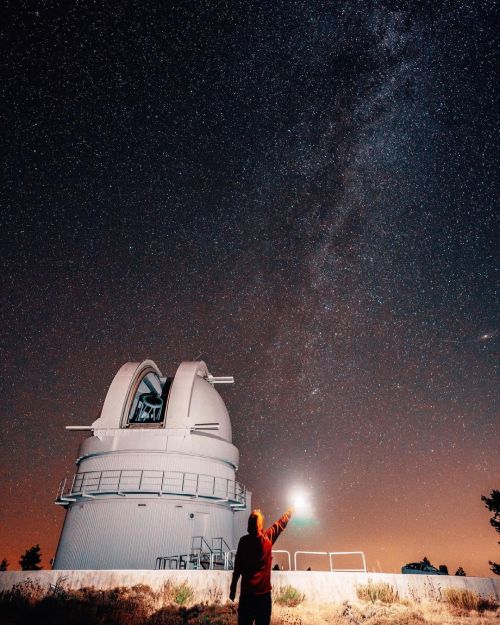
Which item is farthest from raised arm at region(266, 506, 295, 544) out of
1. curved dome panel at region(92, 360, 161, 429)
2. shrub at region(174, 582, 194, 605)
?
curved dome panel at region(92, 360, 161, 429)

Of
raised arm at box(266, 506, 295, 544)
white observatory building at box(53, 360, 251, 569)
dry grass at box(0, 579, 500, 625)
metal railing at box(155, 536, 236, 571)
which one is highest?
white observatory building at box(53, 360, 251, 569)

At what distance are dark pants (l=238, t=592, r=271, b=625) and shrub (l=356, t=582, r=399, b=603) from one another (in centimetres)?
722

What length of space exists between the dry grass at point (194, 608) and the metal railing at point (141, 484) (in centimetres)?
653

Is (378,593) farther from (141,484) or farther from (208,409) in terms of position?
(208,409)

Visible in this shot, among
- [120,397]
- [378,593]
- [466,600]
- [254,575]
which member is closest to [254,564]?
[254,575]

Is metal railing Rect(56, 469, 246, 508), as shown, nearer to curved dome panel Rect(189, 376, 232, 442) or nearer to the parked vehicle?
curved dome panel Rect(189, 376, 232, 442)

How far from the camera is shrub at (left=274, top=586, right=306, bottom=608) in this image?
9.49 m

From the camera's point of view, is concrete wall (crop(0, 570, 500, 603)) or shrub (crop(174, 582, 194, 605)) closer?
shrub (crop(174, 582, 194, 605))

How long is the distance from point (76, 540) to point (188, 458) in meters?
5.81

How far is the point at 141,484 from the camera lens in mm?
17203

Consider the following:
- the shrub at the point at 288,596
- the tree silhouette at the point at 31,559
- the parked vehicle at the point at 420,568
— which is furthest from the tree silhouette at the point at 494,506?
the tree silhouette at the point at 31,559

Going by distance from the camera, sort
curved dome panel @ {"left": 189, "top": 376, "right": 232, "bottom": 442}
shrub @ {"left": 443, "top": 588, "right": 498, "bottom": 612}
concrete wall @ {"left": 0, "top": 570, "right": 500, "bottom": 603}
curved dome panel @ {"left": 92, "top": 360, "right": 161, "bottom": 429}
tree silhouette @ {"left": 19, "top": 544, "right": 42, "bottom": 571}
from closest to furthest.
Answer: shrub @ {"left": 443, "top": 588, "right": 498, "bottom": 612}
concrete wall @ {"left": 0, "top": 570, "right": 500, "bottom": 603}
curved dome panel @ {"left": 92, "top": 360, "right": 161, "bottom": 429}
curved dome panel @ {"left": 189, "top": 376, "right": 232, "bottom": 442}
tree silhouette @ {"left": 19, "top": 544, "right": 42, "bottom": 571}

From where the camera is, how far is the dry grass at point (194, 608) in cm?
793

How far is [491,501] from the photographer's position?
3078cm
